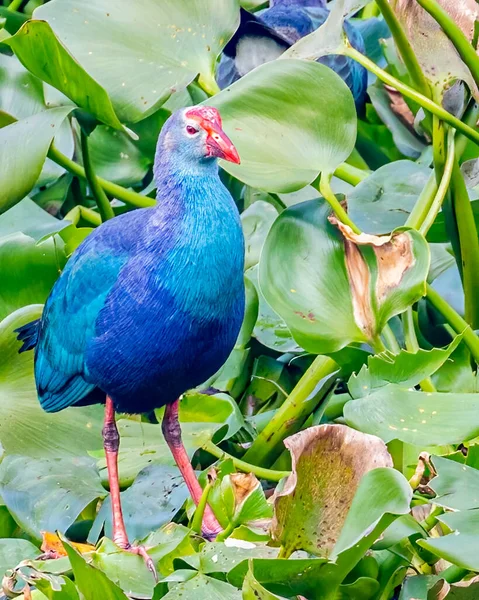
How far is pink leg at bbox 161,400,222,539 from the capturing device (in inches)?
76.4

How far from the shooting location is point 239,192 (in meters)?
2.66

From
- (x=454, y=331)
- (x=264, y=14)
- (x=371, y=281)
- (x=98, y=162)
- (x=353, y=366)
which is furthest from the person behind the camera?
(x=264, y=14)

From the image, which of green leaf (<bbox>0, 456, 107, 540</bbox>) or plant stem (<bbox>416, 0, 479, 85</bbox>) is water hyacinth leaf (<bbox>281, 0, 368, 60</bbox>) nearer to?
plant stem (<bbox>416, 0, 479, 85</bbox>)

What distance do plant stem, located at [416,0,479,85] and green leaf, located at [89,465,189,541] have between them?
81 cm

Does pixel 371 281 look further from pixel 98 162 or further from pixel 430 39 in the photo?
pixel 98 162

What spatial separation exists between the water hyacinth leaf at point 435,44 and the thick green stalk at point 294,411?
1.58 feet

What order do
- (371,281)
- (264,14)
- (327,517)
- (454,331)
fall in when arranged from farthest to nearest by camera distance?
(264,14) → (454,331) → (371,281) → (327,517)

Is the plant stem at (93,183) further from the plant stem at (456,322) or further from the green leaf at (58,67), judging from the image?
the plant stem at (456,322)

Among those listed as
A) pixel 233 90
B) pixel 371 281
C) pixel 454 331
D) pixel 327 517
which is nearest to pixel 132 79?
pixel 233 90

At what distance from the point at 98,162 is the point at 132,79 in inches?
24.2

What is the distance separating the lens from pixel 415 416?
1579 mm

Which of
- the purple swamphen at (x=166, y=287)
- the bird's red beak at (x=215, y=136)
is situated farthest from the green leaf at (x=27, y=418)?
the bird's red beak at (x=215, y=136)

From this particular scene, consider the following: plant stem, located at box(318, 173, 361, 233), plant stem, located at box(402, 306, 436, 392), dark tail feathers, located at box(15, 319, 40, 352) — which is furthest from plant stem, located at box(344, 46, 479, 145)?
dark tail feathers, located at box(15, 319, 40, 352)

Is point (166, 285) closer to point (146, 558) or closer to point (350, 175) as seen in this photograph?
point (146, 558)
